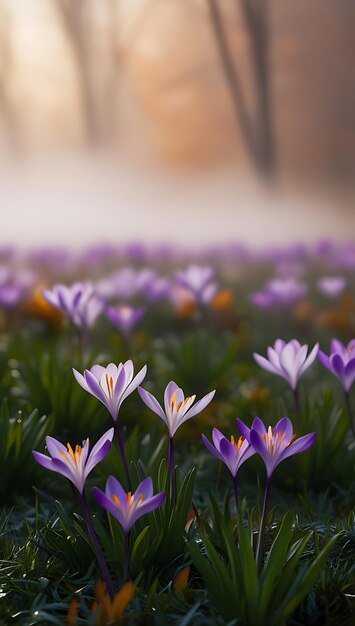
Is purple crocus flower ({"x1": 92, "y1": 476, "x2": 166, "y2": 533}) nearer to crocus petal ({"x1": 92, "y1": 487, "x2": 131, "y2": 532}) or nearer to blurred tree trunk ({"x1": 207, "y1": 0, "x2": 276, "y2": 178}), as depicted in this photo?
crocus petal ({"x1": 92, "y1": 487, "x2": 131, "y2": 532})

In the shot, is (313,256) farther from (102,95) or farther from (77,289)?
(77,289)

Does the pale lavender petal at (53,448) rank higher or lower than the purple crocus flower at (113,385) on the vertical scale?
lower

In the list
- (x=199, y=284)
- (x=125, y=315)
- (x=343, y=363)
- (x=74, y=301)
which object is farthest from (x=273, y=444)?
(x=199, y=284)

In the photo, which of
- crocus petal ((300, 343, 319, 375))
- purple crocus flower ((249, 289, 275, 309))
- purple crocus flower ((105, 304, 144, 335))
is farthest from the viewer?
purple crocus flower ((249, 289, 275, 309))

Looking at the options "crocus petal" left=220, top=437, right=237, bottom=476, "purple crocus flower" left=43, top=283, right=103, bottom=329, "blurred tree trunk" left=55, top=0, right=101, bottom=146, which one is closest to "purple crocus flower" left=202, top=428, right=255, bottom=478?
"crocus petal" left=220, top=437, right=237, bottom=476

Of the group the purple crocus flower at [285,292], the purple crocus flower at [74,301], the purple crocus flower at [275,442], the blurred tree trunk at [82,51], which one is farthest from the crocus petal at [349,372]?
the blurred tree trunk at [82,51]

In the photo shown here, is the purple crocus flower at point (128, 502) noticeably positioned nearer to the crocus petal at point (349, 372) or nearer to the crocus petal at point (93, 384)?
the crocus petal at point (93, 384)
